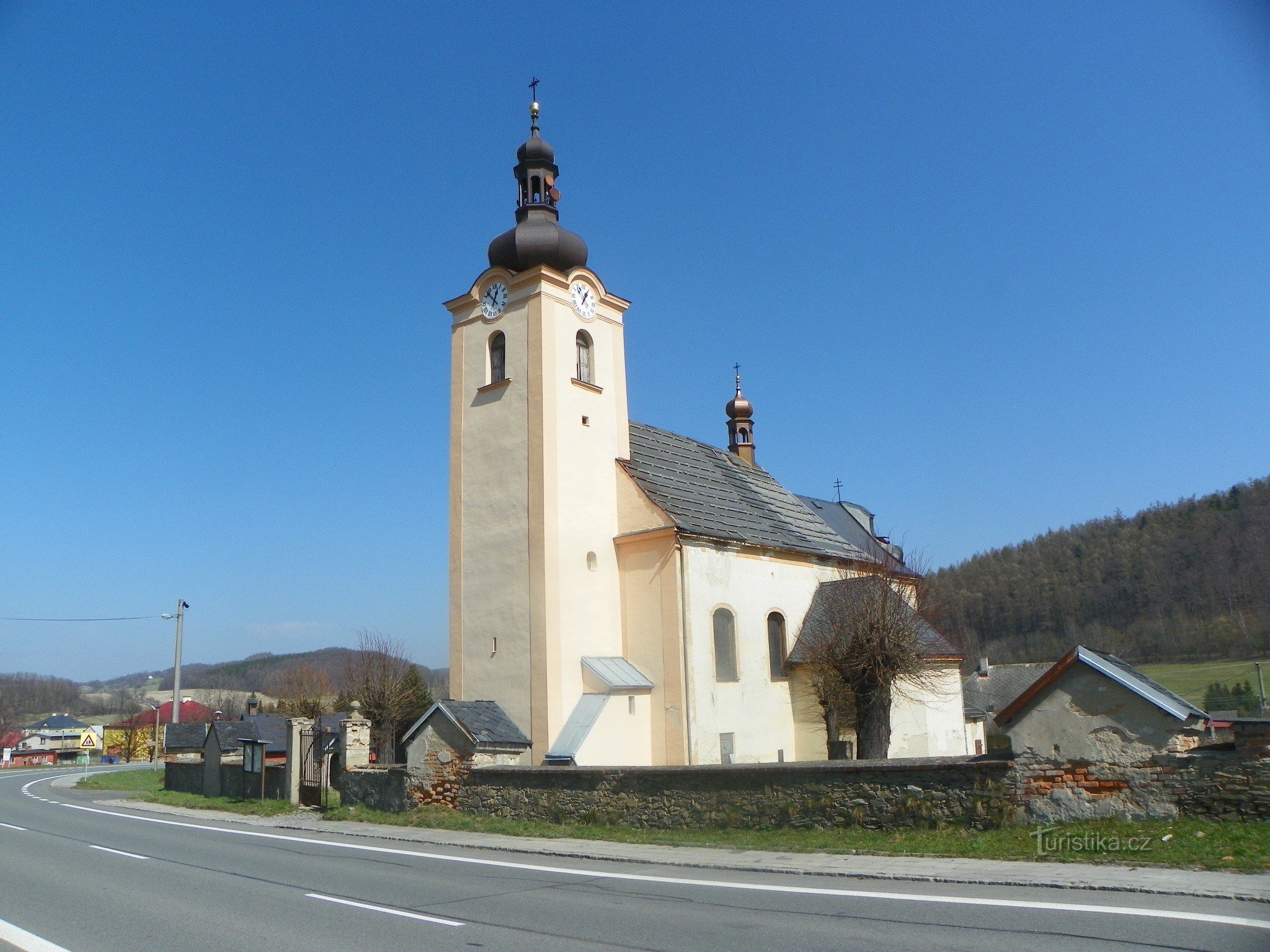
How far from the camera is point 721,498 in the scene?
30422 millimetres

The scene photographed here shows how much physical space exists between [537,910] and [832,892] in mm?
3255

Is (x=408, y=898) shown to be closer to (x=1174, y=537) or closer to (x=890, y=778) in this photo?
(x=890, y=778)

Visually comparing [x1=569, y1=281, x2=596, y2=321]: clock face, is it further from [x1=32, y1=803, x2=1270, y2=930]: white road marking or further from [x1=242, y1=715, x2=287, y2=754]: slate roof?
[x1=242, y1=715, x2=287, y2=754]: slate roof

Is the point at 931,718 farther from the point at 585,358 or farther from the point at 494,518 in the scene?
the point at 585,358

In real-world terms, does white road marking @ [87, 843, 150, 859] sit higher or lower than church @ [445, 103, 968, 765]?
lower

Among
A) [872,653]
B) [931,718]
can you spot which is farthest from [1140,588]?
[872,653]

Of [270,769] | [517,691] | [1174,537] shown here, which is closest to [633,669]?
[517,691]

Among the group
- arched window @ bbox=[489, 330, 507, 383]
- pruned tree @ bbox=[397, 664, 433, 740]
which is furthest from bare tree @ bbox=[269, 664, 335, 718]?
arched window @ bbox=[489, 330, 507, 383]

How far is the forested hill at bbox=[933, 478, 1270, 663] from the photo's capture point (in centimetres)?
8469

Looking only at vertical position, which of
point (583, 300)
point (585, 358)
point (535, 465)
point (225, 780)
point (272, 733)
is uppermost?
point (583, 300)

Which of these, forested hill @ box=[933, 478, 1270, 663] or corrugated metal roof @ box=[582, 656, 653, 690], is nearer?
corrugated metal roof @ box=[582, 656, 653, 690]

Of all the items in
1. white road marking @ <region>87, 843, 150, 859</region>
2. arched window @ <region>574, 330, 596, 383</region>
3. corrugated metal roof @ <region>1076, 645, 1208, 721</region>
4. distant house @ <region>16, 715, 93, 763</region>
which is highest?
arched window @ <region>574, 330, 596, 383</region>

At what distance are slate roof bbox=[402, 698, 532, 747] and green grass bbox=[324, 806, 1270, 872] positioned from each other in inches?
116

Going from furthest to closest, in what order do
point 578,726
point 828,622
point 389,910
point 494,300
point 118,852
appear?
point 494,300 → point 828,622 → point 578,726 → point 118,852 → point 389,910
